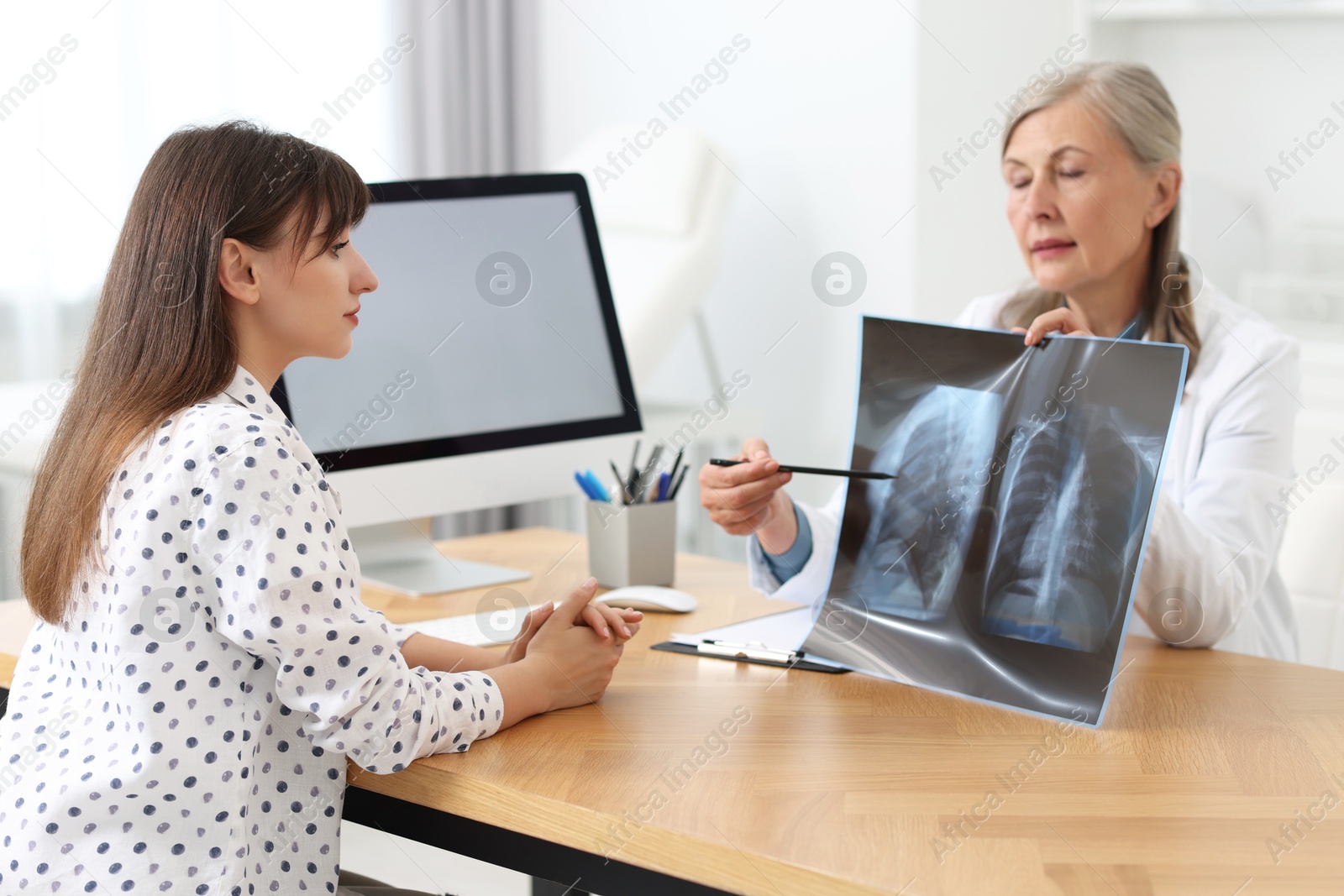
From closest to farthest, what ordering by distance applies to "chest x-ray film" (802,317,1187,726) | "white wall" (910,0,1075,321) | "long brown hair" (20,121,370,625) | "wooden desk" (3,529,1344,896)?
1. "wooden desk" (3,529,1344,896)
2. "long brown hair" (20,121,370,625)
3. "chest x-ray film" (802,317,1187,726)
4. "white wall" (910,0,1075,321)

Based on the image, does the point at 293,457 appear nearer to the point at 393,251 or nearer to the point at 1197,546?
the point at 393,251

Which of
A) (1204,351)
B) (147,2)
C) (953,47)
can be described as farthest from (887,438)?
(147,2)

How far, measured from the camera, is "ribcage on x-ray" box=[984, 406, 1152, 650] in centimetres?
99

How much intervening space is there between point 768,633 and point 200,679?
59 centimetres

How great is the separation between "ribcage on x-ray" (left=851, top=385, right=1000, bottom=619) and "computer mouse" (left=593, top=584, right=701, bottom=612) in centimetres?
26

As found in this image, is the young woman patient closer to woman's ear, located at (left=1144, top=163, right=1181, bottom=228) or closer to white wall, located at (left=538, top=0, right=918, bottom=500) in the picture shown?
A: woman's ear, located at (left=1144, top=163, right=1181, bottom=228)

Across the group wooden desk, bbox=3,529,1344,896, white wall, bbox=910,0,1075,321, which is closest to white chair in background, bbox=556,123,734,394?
white wall, bbox=910,0,1075,321

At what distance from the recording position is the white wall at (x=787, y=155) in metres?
2.46

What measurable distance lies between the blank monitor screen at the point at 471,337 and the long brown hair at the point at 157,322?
1.43 ft

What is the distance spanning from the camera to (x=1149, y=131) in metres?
1.46

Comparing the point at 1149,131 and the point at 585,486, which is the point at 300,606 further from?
the point at 1149,131

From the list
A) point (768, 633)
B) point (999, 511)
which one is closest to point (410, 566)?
point (768, 633)

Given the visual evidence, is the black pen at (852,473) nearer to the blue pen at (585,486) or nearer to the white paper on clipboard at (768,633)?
the white paper on clipboard at (768,633)

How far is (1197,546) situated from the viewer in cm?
118
